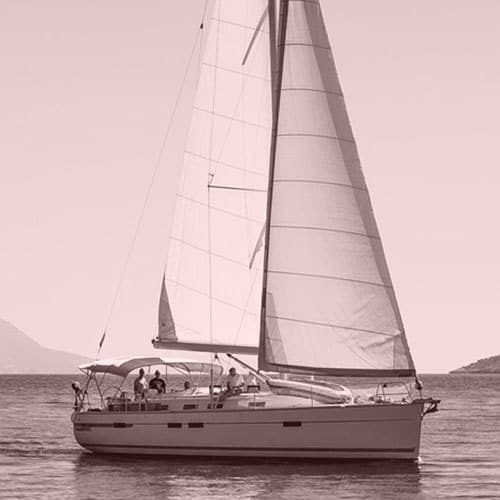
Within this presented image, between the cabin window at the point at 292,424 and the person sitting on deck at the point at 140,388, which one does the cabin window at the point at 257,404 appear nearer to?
the cabin window at the point at 292,424

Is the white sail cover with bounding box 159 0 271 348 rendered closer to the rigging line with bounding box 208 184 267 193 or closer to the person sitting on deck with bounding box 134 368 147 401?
the rigging line with bounding box 208 184 267 193

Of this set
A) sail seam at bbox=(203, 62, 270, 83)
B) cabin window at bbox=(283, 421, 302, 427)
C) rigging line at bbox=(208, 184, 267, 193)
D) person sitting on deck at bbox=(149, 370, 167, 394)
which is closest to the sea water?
cabin window at bbox=(283, 421, 302, 427)

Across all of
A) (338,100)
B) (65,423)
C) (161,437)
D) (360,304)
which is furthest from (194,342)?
(65,423)

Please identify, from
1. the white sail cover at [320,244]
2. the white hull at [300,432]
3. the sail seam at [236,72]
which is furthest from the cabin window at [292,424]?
the sail seam at [236,72]

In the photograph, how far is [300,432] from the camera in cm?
3984

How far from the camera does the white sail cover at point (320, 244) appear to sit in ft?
132

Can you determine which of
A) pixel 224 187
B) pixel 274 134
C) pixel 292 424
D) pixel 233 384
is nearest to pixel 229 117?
pixel 224 187

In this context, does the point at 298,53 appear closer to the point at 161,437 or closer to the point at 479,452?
the point at 161,437

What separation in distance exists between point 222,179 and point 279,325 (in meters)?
6.25

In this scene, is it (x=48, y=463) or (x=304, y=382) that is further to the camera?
(x=48, y=463)

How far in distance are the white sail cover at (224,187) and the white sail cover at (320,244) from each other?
9.12ft

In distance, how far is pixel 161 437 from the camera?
42438 mm

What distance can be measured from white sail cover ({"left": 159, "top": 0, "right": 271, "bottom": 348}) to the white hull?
3439 millimetres

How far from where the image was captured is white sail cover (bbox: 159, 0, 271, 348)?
4388 cm
